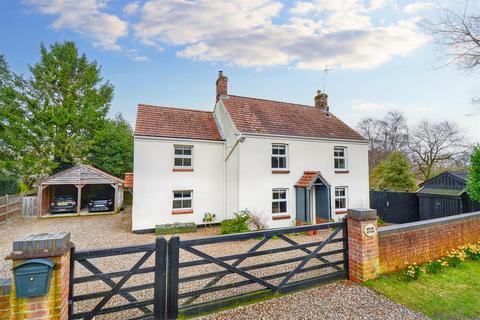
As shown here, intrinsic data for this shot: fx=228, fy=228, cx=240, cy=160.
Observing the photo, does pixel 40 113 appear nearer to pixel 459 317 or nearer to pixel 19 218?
pixel 19 218

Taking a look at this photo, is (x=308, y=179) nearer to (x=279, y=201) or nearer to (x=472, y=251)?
(x=279, y=201)

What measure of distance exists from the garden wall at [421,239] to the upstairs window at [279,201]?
7.45 metres

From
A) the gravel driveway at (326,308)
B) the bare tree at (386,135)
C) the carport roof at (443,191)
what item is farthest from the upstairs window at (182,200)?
the bare tree at (386,135)

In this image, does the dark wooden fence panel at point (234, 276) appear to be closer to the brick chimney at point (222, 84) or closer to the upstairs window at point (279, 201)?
the upstairs window at point (279, 201)

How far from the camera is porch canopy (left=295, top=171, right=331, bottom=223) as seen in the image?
515 inches

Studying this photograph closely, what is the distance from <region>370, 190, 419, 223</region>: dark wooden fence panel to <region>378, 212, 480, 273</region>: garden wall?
24.4ft

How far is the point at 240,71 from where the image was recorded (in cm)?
1625

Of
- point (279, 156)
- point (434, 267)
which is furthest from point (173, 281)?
point (279, 156)

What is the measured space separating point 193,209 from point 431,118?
31153 mm

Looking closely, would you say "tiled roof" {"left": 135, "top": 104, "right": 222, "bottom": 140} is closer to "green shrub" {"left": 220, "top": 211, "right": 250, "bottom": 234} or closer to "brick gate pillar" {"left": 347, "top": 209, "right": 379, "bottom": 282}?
"green shrub" {"left": 220, "top": 211, "right": 250, "bottom": 234}

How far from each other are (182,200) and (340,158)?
10.6 metres

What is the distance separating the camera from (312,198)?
1393cm

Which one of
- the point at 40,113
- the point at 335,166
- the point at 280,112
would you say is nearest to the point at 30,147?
the point at 40,113

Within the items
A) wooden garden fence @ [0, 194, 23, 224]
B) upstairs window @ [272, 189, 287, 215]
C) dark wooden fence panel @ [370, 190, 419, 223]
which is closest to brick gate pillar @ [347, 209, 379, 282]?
upstairs window @ [272, 189, 287, 215]
